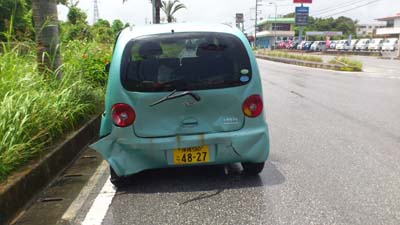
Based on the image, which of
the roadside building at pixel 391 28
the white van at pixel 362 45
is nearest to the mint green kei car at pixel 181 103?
the white van at pixel 362 45

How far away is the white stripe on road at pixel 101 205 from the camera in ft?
12.2

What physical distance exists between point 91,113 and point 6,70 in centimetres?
189

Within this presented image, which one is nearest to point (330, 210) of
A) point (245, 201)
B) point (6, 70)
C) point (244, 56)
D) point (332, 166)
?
point (245, 201)

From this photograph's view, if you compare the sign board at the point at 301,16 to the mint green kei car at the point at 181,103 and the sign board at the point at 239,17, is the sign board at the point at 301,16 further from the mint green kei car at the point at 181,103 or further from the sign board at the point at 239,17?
the mint green kei car at the point at 181,103

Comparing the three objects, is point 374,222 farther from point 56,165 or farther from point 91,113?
point 91,113

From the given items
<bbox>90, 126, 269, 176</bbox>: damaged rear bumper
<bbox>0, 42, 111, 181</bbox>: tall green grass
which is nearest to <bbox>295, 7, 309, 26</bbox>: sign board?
<bbox>0, 42, 111, 181</bbox>: tall green grass

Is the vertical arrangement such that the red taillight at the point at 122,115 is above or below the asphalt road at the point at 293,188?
above

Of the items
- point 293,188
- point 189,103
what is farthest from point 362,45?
point 189,103

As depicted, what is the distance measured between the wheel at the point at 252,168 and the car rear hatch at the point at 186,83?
22.6 inches

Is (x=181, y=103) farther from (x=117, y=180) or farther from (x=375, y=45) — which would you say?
(x=375, y=45)

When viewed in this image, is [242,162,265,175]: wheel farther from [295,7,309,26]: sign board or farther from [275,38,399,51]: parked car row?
[295,7,309,26]: sign board

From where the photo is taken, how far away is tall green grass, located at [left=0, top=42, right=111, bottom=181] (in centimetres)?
433

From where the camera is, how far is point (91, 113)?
7.14 metres

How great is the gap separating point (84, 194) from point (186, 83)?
158 cm
